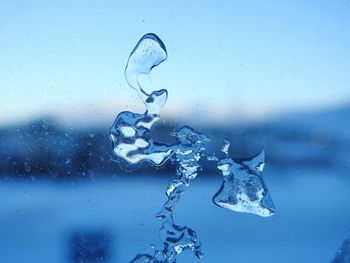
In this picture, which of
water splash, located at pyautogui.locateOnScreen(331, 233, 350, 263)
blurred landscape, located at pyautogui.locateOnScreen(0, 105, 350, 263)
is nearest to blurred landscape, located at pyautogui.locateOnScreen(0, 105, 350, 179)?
blurred landscape, located at pyautogui.locateOnScreen(0, 105, 350, 263)

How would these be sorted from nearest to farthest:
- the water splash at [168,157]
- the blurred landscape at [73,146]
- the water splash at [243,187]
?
the water splash at [168,157] < the water splash at [243,187] < the blurred landscape at [73,146]

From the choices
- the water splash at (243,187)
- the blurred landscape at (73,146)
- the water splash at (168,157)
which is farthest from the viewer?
the blurred landscape at (73,146)

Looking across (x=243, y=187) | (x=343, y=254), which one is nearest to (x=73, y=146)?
(x=243, y=187)

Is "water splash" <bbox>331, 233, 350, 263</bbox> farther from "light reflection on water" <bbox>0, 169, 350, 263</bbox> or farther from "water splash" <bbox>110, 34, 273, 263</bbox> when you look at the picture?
"water splash" <bbox>110, 34, 273, 263</bbox>

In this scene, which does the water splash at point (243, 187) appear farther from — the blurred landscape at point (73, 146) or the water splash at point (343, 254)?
the water splash at point (343, 254)

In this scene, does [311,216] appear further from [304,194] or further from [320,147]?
[320,147]

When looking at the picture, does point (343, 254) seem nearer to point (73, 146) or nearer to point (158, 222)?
point (158, 222)

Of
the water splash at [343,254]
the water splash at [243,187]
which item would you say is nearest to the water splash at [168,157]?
the water splash at [243,187]

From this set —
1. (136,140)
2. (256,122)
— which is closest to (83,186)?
(136,140)
